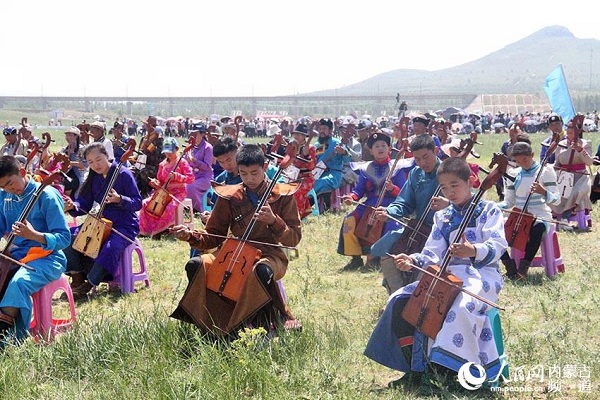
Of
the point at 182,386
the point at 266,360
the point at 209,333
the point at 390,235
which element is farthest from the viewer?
the point at 390,235

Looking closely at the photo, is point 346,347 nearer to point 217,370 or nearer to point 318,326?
point 318,326

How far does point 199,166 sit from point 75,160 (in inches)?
70.3

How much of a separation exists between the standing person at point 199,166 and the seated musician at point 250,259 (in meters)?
6.47

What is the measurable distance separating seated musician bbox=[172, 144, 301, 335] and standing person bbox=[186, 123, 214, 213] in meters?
6.47

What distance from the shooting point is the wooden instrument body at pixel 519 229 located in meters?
8.31

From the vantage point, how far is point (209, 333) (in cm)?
573

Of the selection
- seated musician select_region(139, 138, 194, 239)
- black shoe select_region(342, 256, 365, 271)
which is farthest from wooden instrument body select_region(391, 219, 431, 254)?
seated musician select_region(139, 138, 194, 239)

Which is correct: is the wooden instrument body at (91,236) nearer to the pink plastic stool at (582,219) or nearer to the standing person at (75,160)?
the standing person at (75,160)

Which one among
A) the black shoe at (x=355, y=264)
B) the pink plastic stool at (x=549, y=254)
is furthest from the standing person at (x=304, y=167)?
the pink plastic stool at (x=549, y=254)

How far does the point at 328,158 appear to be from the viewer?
1310 cm

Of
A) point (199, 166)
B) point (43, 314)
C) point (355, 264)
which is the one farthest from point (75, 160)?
point (43, 314)

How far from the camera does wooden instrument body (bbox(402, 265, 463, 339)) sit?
4.89 meters

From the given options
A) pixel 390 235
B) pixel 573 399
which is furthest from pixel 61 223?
pixel 573 399

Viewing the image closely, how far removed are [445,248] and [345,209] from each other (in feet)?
30.5
